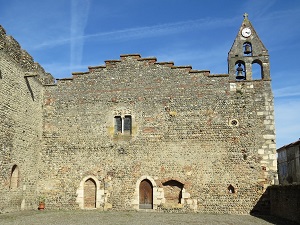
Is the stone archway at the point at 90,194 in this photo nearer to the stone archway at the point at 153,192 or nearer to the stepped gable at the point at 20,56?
the stone archway at the point at 153,192

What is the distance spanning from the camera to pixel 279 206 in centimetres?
1405

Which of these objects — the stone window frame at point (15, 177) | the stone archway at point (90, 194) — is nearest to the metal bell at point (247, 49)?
the stone archway at point (90, 194)

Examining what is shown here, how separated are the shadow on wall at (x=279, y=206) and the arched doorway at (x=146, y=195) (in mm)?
4964

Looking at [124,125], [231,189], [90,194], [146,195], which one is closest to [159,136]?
[124,125]

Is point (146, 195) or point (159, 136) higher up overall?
point (159, 136)

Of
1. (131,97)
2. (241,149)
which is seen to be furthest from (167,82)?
(241,149)

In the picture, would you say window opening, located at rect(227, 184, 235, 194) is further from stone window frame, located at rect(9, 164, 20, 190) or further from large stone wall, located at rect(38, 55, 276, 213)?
stone window frame, located at rect(9, 164, 20, 190)

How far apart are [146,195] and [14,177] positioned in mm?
6463

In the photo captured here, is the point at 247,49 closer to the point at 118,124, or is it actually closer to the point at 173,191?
the point at 118,124

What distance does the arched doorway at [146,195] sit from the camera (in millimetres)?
16547

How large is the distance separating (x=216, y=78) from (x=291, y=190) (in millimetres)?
7139

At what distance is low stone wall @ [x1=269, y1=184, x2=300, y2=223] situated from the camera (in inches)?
459

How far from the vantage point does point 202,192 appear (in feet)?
53.0

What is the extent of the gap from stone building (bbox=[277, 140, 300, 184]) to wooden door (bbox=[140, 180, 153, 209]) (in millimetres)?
12255
